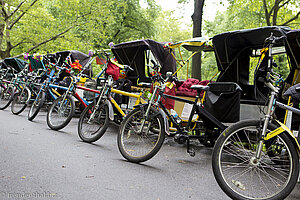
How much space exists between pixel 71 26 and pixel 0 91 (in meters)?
10.8

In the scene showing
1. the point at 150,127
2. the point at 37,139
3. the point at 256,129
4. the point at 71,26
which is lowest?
the point at 37,139

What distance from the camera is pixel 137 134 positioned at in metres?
4.86

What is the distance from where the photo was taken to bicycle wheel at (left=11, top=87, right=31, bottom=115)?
8.95 meters

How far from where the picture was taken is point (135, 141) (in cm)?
488

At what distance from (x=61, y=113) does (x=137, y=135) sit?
265 cm

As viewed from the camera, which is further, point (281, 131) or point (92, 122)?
point (92, 122)

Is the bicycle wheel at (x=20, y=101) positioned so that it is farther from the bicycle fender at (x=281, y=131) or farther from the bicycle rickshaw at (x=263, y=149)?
the bicycle fender at (x=281, y=131)

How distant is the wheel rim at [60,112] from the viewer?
670cm

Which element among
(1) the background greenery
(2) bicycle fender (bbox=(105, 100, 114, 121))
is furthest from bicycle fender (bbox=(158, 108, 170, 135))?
(1) the background greenery

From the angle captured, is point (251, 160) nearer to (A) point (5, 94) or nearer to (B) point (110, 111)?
(B) point (110, 111)

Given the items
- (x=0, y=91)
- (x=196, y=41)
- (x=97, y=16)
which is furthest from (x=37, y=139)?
(x=97, y=16)

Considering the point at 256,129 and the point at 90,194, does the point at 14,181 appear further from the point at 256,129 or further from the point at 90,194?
the point at 256,129

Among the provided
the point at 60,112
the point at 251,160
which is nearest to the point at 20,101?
the point at 60,112

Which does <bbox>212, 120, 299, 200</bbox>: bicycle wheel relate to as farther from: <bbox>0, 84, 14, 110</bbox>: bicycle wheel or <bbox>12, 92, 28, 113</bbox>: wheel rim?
<bbox>0, 84, 14, 110</bbox>: bicycle wheel
